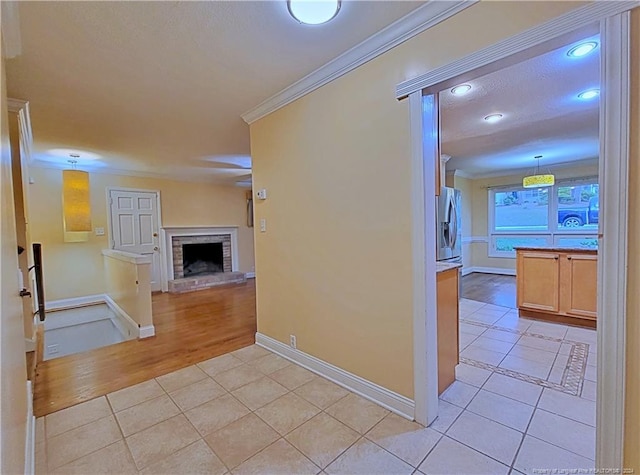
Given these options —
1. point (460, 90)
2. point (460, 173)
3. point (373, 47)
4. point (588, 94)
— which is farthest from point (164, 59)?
point (460, 173)

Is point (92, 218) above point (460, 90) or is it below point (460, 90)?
below

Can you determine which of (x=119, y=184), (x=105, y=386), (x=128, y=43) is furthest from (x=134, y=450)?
(x=119, y=184)

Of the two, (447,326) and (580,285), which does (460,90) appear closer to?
(447,326)

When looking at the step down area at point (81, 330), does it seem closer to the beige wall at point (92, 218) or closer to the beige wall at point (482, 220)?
the beige wall at point (92, 218)

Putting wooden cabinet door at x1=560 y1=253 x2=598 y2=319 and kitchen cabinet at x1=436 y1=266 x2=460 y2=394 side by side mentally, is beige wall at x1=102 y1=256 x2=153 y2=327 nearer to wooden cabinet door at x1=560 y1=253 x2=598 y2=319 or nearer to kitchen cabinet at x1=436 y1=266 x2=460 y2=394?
kitchen cabinet at x1=436 y1=266 x2=460 y2=394

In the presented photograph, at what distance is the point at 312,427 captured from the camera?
5.82 feet

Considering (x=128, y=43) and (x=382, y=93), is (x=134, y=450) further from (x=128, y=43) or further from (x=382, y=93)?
(x=382, y=93)

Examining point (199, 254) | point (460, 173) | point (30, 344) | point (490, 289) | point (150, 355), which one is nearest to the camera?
point (150, 355)

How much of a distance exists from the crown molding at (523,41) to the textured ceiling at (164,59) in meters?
0.36

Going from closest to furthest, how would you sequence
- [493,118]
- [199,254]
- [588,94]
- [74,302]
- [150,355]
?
[588,94] → [150,355] → [493,118] → [74,302] → [199,254]

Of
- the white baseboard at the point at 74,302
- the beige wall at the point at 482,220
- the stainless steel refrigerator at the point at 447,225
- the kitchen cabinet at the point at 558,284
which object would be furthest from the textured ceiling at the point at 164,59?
the beige wall at the point at 482,220

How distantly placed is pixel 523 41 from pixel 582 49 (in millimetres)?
1054

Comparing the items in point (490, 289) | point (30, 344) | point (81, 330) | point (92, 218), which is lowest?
point (81, 330)

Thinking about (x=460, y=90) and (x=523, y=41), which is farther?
(x=460, y=90)
